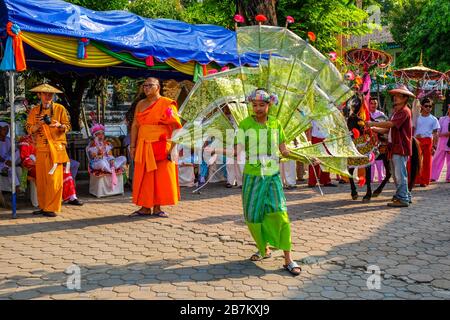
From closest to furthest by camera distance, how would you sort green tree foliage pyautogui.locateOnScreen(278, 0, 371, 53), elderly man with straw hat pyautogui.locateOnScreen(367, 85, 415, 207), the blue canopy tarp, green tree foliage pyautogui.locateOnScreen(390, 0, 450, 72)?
the blue canopy tarp, elderly man with straw hat pyautogui.locateOnScreen(367, 85, 415, 207), green tree foliage pyautogui.locateOnScreen(278, 0, 371, 53), green tree foliage pyautogui.locateOnScreen(390, 0, 450, 72)

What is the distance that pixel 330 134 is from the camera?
525cm

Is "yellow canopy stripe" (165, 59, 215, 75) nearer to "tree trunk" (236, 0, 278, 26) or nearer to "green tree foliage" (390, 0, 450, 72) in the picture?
"tree trunk" (236, 0, 278, 26)

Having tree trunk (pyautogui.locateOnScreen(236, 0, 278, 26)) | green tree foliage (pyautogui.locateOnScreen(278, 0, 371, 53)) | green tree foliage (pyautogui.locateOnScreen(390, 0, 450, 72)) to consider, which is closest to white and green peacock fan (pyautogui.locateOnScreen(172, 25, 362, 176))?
tree trunk (pyautogui.locateOnScreen(236, 0, 278, 26))

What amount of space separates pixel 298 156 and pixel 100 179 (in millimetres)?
5000

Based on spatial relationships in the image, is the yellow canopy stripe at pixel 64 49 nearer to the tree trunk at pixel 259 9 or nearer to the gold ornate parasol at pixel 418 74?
the tree trunk at pixel 259 9

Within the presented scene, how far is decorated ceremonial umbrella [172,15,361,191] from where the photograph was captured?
5129 millimetres

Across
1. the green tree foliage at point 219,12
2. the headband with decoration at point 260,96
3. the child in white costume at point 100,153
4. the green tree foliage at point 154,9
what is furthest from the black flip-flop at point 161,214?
the green tree foliage at point 154,9

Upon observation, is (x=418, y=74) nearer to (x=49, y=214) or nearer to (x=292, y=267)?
(x=49, y=214)

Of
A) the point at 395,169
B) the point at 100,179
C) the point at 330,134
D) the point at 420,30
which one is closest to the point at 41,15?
the point at 100,179

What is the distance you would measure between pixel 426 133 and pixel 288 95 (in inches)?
250

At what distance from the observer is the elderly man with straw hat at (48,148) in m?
7.27

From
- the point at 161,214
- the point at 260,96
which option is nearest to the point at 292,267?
the point at 260,96

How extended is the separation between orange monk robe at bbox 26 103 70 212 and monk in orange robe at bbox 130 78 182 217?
45.3 inches
